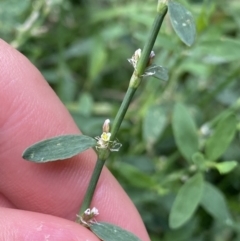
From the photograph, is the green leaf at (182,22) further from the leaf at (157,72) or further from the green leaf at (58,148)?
the green leaf at (58,148)

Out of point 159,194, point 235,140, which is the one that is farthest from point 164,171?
point 235,140

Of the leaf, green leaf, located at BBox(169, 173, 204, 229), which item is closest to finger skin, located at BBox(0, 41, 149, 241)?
green leaf, located at BBox(169, 173, 204, 229)

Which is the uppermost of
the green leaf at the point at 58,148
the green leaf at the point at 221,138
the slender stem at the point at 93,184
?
the green leaf at the point at 221,138

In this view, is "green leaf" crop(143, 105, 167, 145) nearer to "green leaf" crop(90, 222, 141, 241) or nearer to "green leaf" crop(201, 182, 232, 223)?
"green leaf" crop(201, 182, 232, 223)

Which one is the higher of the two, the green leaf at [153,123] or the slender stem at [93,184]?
the green leaf at [153,123]

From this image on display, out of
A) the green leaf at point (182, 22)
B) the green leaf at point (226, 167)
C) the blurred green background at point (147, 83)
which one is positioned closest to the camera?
the green leaf at point (182, 22)

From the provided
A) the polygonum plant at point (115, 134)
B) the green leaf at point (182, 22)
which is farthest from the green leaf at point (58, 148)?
the green leaf at point (182, 22)
